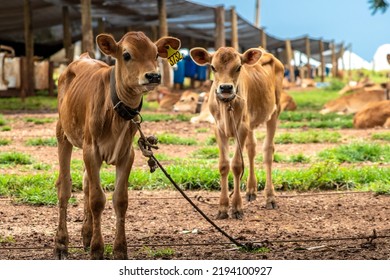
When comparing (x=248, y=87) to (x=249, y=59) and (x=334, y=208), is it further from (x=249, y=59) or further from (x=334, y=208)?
(x=334, y=208)

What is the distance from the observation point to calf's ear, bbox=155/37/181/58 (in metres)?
6.57

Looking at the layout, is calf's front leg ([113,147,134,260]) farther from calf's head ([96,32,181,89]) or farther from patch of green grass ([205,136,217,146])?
patch of green grass ([205,136,217,146])

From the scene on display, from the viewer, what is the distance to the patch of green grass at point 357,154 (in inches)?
506

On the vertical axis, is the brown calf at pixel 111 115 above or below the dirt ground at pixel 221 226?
above

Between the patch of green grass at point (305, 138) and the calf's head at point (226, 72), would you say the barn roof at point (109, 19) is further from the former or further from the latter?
the calf's head at point (226, 72)

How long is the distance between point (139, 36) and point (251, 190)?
13.8ft

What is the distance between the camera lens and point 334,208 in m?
9.20

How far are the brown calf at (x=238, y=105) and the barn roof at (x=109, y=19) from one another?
16624 millimetres

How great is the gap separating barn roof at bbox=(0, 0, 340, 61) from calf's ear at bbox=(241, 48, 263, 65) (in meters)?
17.4

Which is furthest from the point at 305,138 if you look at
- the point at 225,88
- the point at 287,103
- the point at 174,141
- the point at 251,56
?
the point at 287,103

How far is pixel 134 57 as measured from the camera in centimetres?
604

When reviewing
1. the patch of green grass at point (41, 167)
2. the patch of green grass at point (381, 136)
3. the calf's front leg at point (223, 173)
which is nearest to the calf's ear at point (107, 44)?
the calf's front leg at point (223, 173)
